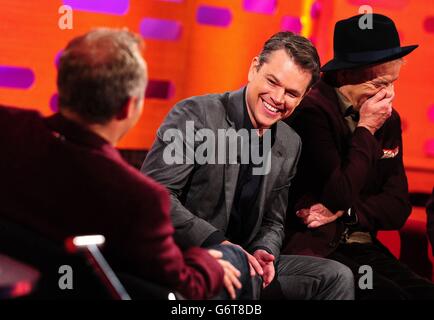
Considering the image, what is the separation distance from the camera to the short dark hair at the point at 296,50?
227cm

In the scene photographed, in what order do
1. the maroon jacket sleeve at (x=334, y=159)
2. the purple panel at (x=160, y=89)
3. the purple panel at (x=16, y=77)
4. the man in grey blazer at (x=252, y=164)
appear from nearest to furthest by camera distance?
the man in grey blazer at (x=252, y=164), the maroon jacket sleeve at (x=334, y=159), the purple panel at (x=16, y=77), the purple panel at (x=160, y=89)

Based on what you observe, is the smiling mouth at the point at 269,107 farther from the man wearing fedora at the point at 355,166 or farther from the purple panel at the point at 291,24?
the purple panel at the point at 291,24

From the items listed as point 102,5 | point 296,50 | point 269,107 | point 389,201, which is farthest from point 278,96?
point 102,5

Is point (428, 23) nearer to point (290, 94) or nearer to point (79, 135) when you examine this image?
point (290, 94)

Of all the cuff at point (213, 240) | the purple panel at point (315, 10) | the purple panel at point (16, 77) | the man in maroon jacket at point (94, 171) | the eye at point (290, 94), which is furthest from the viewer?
the purple panel at point (315, 10)

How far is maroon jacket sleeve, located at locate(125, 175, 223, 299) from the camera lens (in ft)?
4.61

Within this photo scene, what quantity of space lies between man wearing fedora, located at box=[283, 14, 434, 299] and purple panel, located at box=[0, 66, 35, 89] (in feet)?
4.13

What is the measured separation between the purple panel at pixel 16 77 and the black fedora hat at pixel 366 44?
135cm

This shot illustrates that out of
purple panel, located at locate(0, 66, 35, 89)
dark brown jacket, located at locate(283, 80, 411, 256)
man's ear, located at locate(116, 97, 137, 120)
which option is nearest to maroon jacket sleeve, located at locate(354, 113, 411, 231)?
dark brown jacket, located at locate(283, 80, 411, 256)

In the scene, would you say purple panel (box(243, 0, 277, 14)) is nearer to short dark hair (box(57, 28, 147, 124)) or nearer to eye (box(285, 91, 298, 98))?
eye (box(285, 91, 298, 98))

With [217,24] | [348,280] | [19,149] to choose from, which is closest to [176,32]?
[217,24]

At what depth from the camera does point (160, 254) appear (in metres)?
1.45

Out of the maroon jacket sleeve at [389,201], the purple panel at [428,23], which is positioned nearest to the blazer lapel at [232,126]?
the maroon jacket sleeve at [389,201]

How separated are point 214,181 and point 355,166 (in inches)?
22.2
